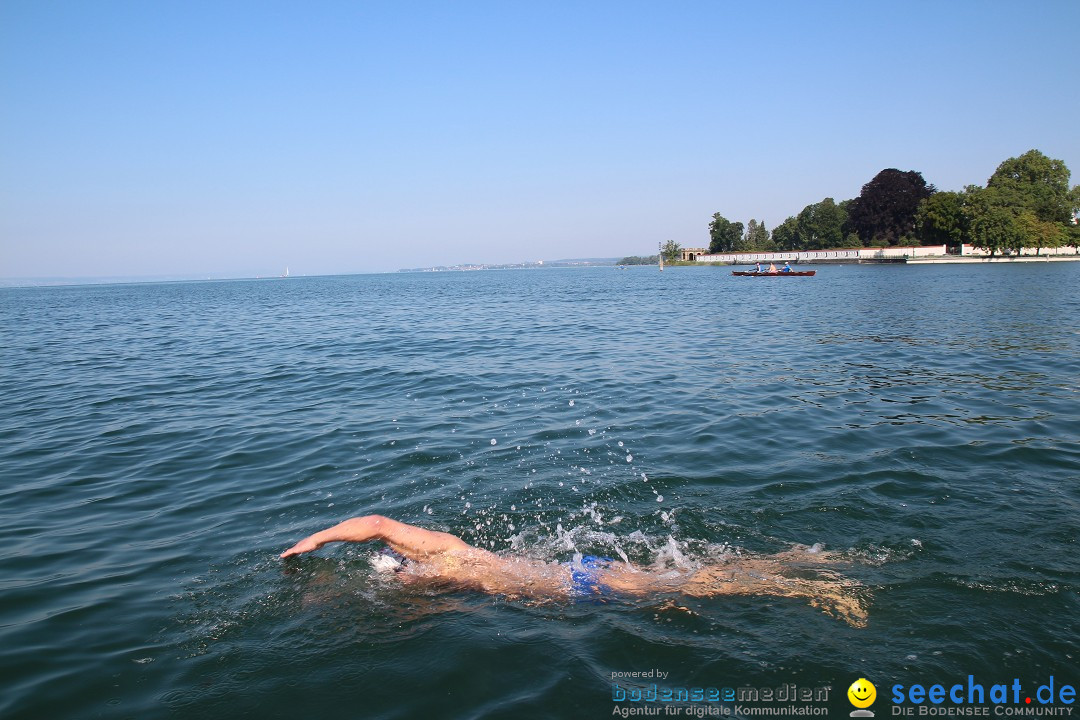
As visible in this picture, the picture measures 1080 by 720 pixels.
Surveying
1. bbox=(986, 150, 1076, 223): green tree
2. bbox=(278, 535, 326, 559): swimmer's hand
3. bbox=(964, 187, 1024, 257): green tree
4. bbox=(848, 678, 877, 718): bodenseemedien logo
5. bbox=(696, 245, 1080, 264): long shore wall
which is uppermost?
bbox=(986, 150, 1076, 223): green tree

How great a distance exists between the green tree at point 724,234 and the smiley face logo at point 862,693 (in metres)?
174

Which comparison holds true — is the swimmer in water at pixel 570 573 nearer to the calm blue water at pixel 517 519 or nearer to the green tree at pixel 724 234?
the calm blue water at pixel 517 519

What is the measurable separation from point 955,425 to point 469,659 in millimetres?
9866

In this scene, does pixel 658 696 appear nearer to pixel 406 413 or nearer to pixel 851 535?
pixel 851 535

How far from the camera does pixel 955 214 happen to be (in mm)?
100938

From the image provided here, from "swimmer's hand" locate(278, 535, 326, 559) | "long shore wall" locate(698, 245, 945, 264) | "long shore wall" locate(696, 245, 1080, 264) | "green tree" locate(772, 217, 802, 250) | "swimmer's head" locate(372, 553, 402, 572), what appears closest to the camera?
Result: "swimmer's hand" locate(278, 535, 326, 559)

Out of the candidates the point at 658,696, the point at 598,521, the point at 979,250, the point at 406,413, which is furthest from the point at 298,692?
the point at 979,250

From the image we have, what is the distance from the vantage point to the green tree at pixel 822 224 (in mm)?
134125

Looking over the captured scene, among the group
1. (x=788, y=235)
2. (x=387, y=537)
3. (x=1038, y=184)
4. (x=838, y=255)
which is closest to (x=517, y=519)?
(x=387, y=537)

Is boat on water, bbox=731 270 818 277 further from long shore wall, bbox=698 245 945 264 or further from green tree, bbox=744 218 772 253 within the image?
green tree, bbox=744 218 772 253

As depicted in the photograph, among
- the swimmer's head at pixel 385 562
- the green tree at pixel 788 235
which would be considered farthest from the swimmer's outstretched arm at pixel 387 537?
the green tree at pixel 788 235

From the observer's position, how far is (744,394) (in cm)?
1322

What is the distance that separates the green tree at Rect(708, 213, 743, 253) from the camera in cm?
16662

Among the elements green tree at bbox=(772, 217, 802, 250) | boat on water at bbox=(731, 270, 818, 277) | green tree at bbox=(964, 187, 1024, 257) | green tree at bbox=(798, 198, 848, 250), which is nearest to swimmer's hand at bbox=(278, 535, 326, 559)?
boat on water at bbox=(731, 270, 818, 277)
